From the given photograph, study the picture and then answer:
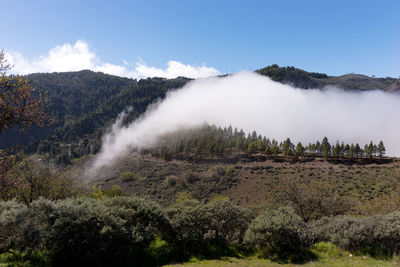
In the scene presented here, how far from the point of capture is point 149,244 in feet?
44.4

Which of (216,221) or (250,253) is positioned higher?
(216,221)

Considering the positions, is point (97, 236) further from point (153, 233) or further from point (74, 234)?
point (153, 233)

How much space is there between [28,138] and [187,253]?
210 meters

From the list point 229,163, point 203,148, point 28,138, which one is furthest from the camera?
point 28,138

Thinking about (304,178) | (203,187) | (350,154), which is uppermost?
(350,154)

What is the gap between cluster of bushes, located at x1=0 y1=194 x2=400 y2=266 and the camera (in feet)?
36.2

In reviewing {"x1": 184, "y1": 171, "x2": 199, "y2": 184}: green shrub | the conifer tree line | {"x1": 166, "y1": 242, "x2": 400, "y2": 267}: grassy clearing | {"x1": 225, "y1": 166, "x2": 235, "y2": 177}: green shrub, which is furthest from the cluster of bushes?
the conifer tree line

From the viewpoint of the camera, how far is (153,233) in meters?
13.8

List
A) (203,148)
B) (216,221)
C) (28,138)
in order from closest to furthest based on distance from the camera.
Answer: (216,221)
(203,148)
(28,138)

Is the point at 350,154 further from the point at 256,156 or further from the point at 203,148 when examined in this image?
the point at 203,148

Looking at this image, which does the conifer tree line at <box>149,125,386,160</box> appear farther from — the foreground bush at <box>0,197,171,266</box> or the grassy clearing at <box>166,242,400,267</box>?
the foreground bush at <box>0,197,171,266</box>

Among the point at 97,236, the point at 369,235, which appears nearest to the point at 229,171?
the point at 369,235

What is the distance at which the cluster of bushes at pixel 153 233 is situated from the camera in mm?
11031

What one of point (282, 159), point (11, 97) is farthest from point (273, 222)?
point (282, 159)
